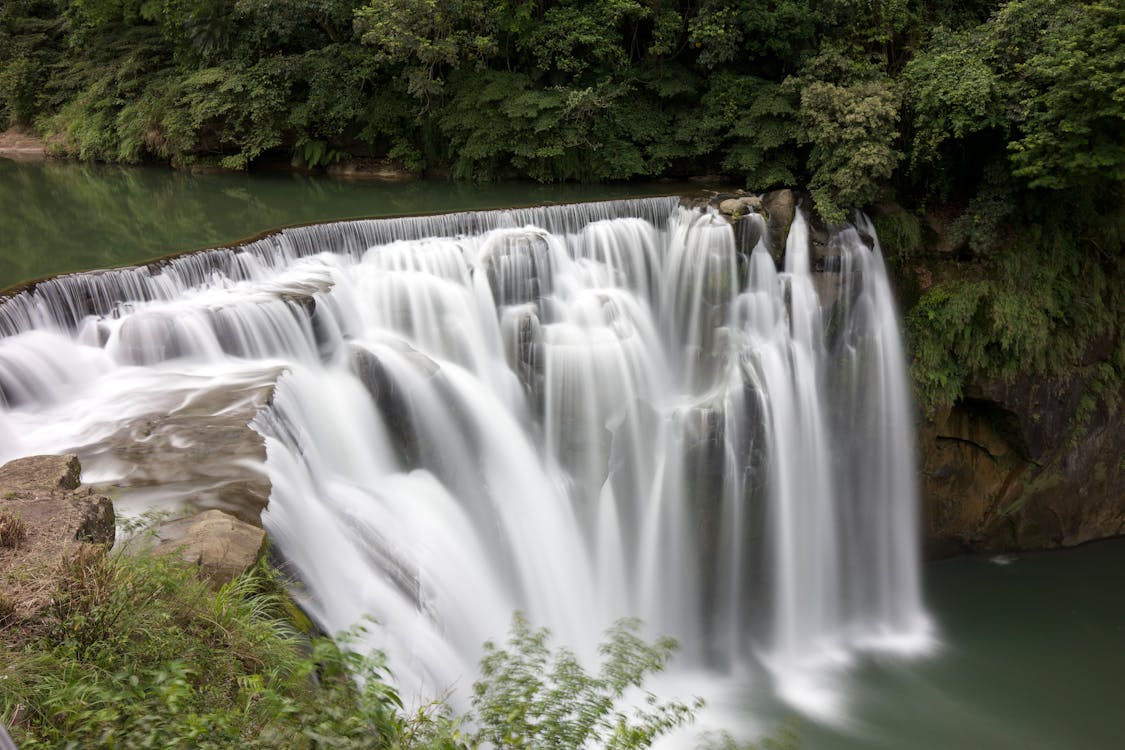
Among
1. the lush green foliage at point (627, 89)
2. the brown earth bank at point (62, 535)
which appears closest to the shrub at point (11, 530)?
the brown earth bank at point (62, 535)

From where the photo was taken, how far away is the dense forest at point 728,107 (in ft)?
38.8

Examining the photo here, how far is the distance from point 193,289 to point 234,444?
4154 mm

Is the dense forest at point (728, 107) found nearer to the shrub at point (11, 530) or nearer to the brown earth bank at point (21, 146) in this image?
the brown earth bank at point (21, 146)

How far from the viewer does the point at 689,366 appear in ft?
40.4

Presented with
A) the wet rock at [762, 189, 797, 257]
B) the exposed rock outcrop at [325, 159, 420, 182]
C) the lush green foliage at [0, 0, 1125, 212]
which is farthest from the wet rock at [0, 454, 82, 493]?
the exposed rock outcrop at [325, 159, 420, 182]

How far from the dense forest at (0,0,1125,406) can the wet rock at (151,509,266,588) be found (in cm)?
1030

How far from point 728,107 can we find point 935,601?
33.3ft

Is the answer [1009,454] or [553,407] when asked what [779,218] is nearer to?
[553,407]

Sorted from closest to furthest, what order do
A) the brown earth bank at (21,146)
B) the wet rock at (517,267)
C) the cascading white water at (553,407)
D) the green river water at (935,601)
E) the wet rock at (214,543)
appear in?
the wet rock at (214,543)
the cascading white water at (553,407)
the green river water at (935,601)
the wet rock at (517,267)
the brown earth bank at (21,146)

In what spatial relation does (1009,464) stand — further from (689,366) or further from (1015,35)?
(1015,35)

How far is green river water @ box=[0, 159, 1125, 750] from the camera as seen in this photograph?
9.83 meters

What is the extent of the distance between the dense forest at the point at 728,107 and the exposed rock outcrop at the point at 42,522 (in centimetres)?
1108

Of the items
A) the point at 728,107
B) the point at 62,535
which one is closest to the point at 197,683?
the point at 62,535

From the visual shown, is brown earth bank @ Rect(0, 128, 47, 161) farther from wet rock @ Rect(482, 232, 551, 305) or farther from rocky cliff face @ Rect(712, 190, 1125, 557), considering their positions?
rocky cliff face @ Rect(712, 190, 1125, 557)
